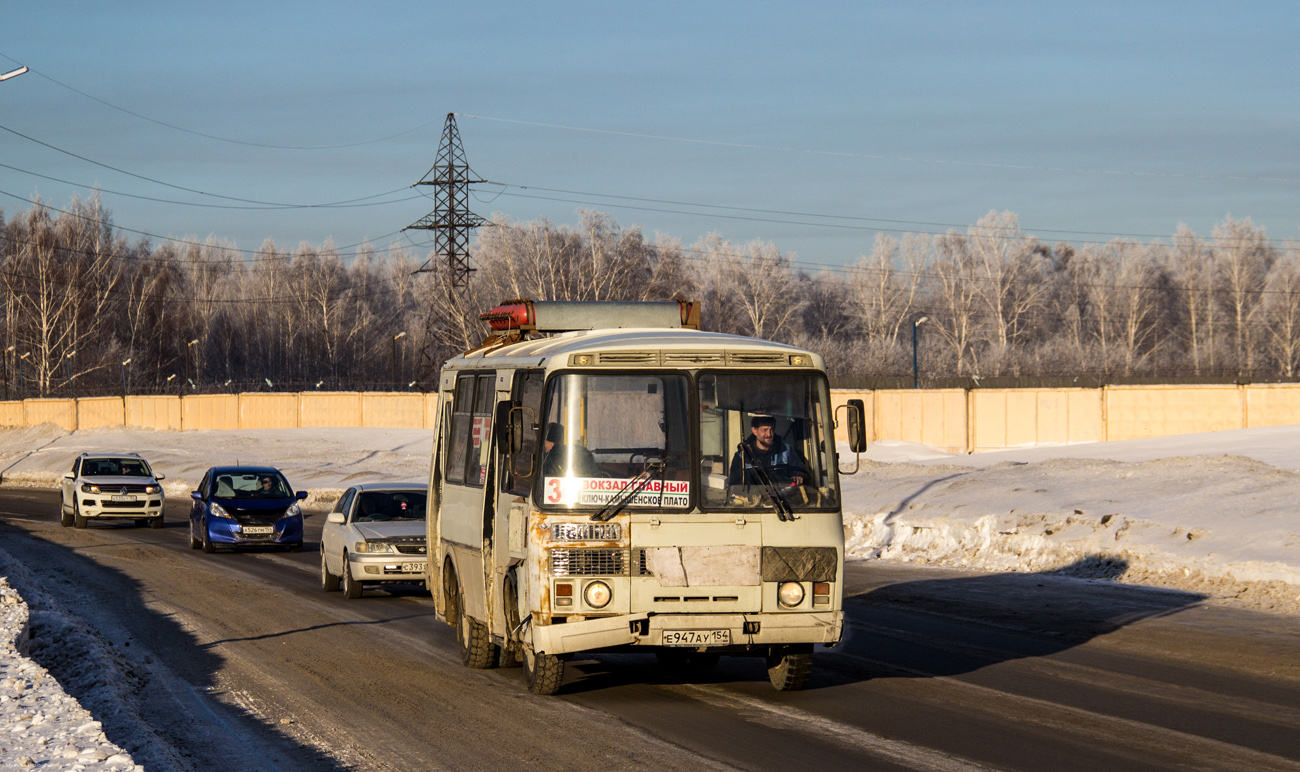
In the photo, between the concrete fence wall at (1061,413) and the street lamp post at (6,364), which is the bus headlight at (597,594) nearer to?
the concrete fence wall at (1061,413)

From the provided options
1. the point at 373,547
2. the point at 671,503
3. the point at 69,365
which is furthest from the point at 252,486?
the point at 69,365

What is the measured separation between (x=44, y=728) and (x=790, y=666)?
5392 millimetres

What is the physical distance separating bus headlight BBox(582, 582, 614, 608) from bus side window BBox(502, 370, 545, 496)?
918 millimetres

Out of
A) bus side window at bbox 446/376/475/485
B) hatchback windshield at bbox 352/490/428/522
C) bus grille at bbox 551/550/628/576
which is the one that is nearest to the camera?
bus grille at bbox 551/550/628/576

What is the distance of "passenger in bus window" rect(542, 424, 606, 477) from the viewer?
1009 centimetres

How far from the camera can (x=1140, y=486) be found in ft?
85.1

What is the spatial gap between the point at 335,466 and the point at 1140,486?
38.4 meters

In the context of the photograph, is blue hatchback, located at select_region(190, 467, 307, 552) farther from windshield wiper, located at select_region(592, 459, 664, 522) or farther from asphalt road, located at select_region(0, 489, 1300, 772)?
windshield wiper, located at select_region(592, 459, 664, 522)

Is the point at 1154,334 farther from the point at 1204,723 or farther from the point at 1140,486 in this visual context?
the point at 1204,723

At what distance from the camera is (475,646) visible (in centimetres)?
1234

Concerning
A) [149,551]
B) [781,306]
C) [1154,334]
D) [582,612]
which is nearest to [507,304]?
[582,612]

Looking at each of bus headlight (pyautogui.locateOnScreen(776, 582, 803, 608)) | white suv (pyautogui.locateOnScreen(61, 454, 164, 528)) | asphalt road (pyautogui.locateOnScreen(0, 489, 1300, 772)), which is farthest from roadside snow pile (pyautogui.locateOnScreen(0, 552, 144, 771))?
white suv (pyautogui.locateOnScreen(61, 454, 164, 528))

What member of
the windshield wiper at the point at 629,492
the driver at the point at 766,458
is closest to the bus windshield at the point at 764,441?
the driver at the point at 766,458

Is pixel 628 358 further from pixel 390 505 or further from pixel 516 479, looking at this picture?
pixel 390 505
